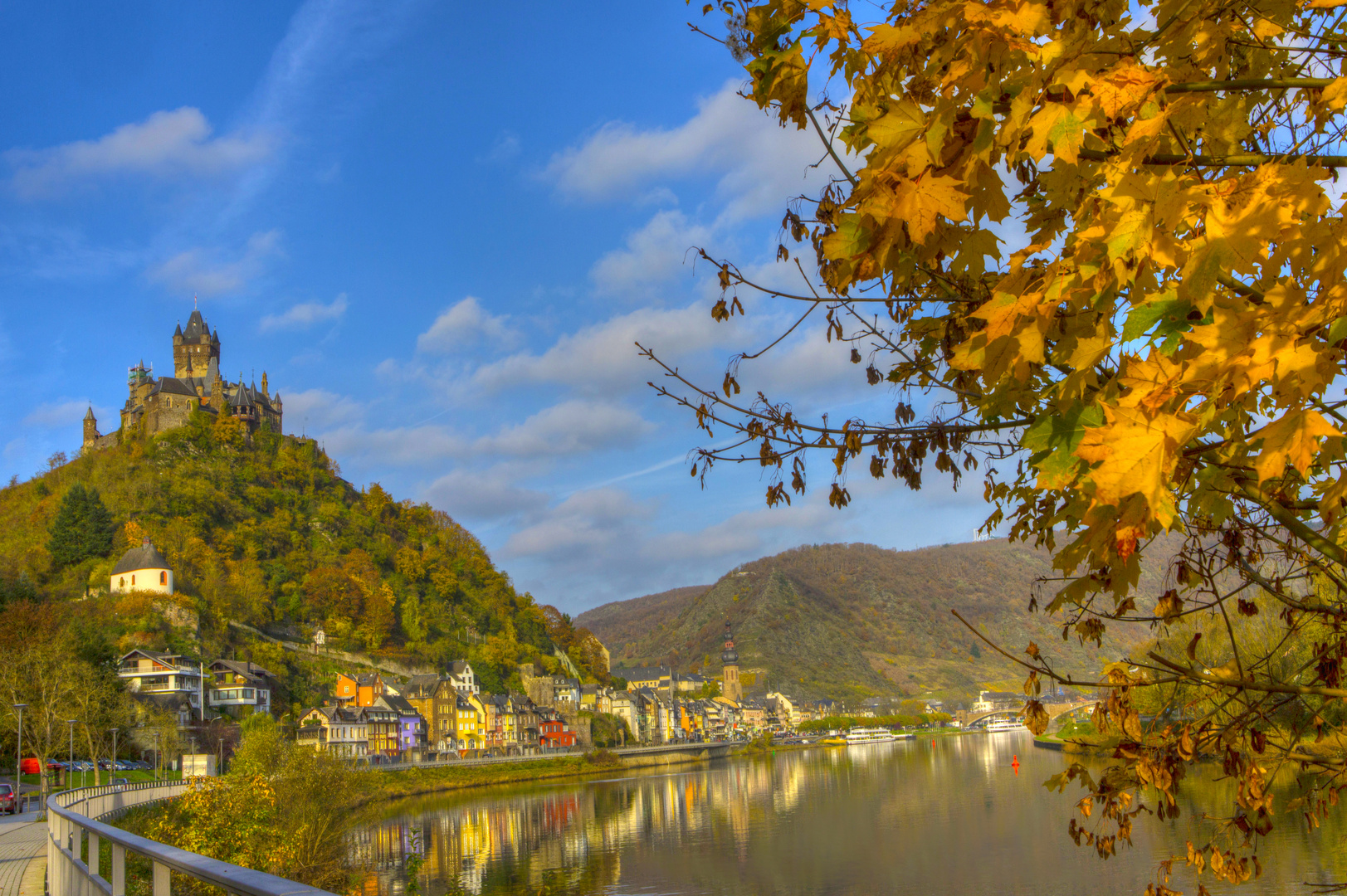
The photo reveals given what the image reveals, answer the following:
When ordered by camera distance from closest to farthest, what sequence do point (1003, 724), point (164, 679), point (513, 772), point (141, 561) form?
point (164, 679) < point (141, 561) < point (513, 772) < point (1003, 724)

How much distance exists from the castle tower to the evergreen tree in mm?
31159

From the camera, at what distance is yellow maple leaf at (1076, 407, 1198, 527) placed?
1695mm

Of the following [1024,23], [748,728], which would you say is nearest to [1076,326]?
[1024,23]

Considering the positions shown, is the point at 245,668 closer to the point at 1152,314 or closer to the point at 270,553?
the point at 270,553

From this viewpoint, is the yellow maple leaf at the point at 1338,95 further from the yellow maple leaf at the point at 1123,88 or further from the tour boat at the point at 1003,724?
the tour boat at the point at 1003,724

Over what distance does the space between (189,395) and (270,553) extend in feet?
72.4

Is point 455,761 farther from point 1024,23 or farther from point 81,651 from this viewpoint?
point 1024,23

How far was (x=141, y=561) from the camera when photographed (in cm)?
6931

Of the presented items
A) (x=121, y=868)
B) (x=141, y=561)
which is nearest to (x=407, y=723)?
(x=141, y=561)

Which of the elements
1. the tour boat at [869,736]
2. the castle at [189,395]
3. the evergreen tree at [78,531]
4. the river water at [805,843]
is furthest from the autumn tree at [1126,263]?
the tour boat at [869,736]

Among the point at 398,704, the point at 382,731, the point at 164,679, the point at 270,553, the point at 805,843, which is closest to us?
the point at 805,843

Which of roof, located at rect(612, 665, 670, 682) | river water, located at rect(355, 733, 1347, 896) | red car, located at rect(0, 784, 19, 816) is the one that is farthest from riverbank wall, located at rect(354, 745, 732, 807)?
roof, located at rect(612, 665, 670, 682)

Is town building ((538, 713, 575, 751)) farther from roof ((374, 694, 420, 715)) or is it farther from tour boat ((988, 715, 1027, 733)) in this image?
tour boat ((988, 715, 1027, 733))

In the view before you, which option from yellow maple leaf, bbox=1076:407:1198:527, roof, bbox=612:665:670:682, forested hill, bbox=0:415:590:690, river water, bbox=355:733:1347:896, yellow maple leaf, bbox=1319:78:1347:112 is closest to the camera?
yellow maple leaf, bbox=1076:407:1198:527
